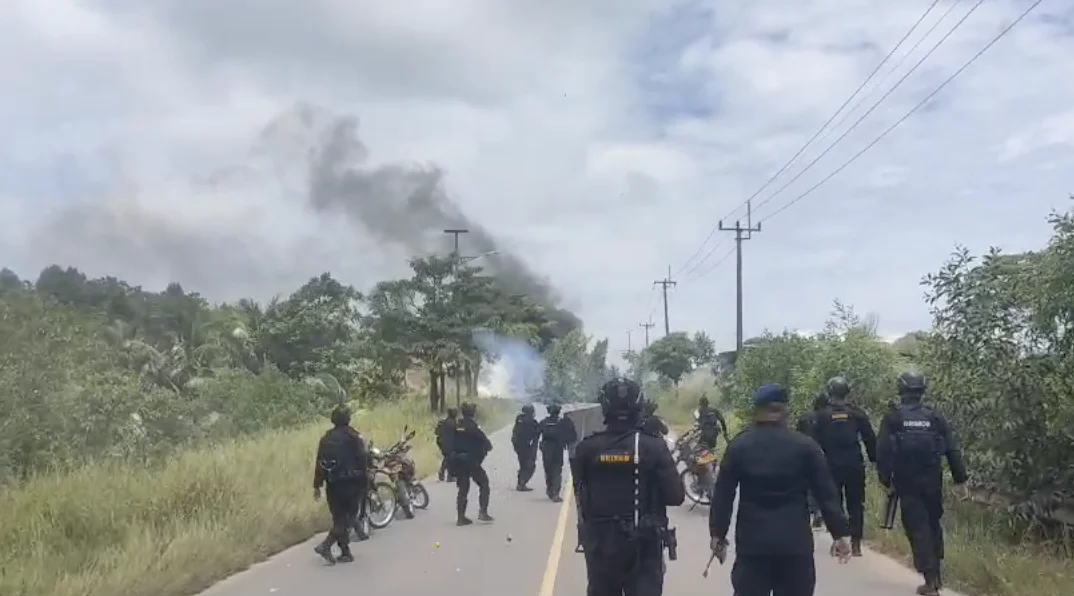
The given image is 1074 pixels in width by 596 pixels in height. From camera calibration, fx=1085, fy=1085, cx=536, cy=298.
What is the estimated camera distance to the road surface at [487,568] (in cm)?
977

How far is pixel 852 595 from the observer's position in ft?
30.2

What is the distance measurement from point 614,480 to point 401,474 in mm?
9876

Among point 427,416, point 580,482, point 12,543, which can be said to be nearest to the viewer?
point 580,482

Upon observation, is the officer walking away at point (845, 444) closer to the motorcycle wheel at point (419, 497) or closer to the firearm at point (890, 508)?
the firearm at point (890, 508)

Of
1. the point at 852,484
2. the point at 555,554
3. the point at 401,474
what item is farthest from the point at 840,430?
the point at 401,474

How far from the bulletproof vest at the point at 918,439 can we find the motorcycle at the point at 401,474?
799 centimetres

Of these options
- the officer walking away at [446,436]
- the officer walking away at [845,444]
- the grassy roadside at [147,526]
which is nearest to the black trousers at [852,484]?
the officer walking away at [845,444]

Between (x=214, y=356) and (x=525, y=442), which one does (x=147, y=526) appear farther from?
(x=214, y=356)

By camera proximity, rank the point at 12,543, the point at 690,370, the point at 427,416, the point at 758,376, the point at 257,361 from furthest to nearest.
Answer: the point at 690,370, the point at 257,361, the point at 427,416, the point at 758,376, the point at 12,543

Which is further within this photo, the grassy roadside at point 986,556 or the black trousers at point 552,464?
the black trousers at point 552,464

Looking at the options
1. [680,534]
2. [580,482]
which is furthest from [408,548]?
[580,482]

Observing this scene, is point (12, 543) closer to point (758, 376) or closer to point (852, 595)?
point (852, 595)

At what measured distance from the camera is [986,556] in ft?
31.9

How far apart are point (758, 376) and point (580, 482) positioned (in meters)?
25.3
